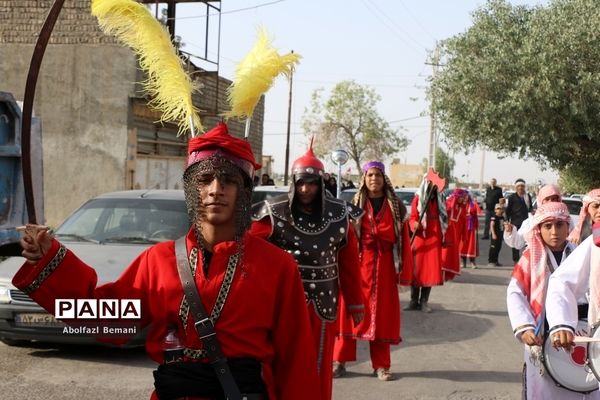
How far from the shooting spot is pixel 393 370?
7.51 meters

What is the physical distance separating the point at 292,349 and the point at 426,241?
8.39m

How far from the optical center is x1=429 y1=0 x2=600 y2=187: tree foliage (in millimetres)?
22391

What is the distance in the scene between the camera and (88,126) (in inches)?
829

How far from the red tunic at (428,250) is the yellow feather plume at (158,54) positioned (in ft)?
25.3

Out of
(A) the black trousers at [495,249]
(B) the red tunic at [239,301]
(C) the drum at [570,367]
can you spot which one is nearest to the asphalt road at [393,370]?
(C) the drum at [570,367]

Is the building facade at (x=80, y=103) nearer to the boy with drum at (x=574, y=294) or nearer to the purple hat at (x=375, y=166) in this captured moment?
the purple hat at (x=375, y=166)

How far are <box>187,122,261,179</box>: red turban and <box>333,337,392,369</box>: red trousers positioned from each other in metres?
4.10

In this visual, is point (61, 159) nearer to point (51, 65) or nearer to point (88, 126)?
point (88, 126)

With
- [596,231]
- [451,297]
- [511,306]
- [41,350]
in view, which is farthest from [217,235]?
[451,297]

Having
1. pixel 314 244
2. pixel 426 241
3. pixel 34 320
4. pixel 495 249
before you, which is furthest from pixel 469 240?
pixel 314 244

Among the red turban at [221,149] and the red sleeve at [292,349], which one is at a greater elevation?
the red turban at [221,149]

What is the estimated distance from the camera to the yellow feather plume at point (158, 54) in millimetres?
3436

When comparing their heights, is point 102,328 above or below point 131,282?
below

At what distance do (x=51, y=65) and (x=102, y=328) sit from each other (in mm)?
19394
